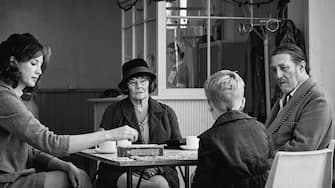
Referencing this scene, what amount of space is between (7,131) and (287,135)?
1.46 metres

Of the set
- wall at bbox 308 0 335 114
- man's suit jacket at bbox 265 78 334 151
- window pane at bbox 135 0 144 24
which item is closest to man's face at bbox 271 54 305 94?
man's suit jacket at bbox 265 78 334 151

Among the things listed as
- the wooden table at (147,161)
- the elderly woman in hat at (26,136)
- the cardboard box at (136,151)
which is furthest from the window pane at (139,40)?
the elderly woman in hat at (26,136)

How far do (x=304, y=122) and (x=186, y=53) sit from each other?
236 centimetres

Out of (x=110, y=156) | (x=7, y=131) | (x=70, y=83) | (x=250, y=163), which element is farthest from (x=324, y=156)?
(x=70, y=83)

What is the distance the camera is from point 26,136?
2.72 meters

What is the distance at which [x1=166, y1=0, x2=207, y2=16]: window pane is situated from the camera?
18.1 ft

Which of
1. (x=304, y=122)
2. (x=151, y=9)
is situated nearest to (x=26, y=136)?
(x=304, y=122)

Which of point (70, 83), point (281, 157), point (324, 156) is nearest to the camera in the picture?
point (281, 157)

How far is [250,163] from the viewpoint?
9.08 feet

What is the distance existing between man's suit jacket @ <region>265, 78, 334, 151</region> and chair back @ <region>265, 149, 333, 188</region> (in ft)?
1.06

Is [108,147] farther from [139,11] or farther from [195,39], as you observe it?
[139,11]

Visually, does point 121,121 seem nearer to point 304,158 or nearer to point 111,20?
point 304,158

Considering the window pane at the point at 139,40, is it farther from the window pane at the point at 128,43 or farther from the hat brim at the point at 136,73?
the hat brim at the point at 136,73

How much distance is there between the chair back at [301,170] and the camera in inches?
106
